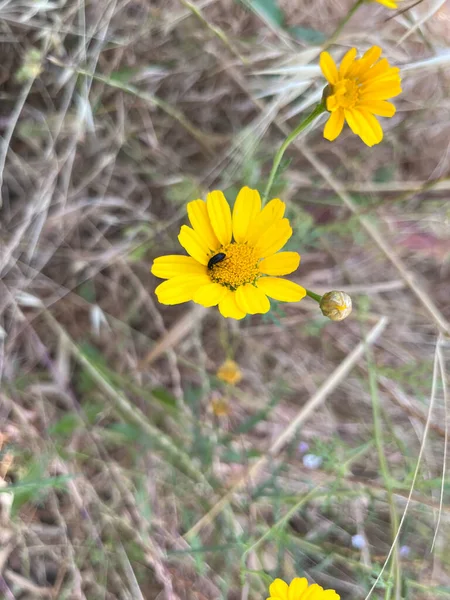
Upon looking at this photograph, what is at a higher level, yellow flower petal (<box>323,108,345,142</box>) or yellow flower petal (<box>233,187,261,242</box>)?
yellow flower petal (<box>323,108,345,142</box>)

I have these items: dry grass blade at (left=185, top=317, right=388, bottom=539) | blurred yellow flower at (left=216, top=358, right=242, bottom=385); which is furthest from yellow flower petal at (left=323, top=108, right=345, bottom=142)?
blurred yellow flower at (left=216, top=358, right=242, bottom=385)

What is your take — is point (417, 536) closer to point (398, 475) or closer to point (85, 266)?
point (398, 475)

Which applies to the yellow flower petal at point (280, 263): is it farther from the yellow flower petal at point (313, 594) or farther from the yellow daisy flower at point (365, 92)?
the yellow flower petal at point (313, 594)

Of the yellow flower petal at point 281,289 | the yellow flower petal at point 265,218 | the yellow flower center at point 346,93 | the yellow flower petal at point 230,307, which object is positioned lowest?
the yellow flower petal at point 281,289

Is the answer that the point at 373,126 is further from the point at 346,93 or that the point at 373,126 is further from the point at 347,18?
the point at 347,18

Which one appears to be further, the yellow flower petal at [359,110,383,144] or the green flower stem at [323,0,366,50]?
the yellow flower petal at [359,110,383,144]

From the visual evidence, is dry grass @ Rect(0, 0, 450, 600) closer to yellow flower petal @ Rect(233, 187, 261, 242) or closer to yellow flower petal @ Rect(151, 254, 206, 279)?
yellow flower petal @ Rect(233, 187, 261, 242)

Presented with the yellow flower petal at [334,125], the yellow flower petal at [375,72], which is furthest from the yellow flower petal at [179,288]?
the yellow flower petal at [375,72]
